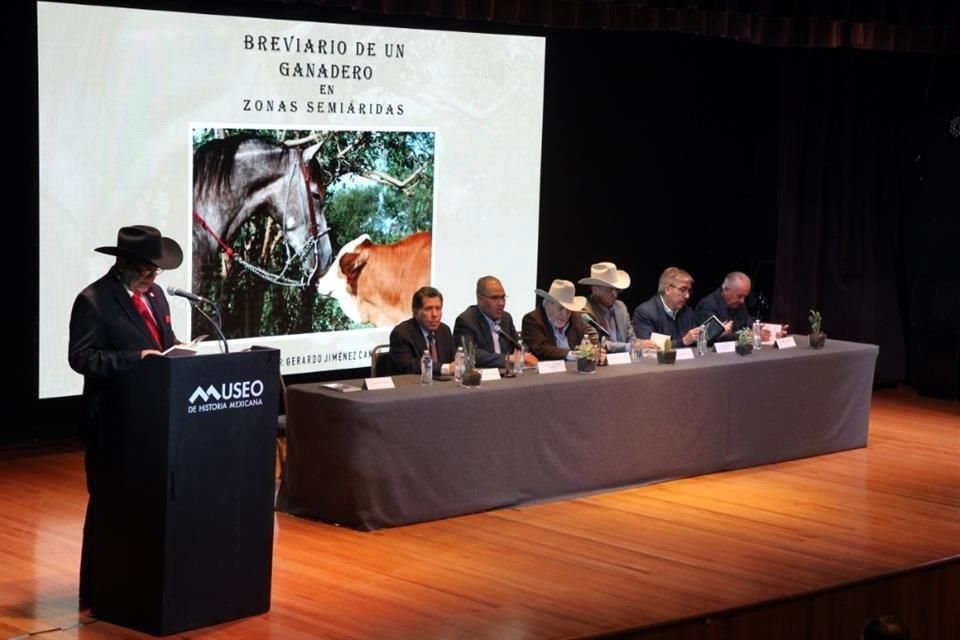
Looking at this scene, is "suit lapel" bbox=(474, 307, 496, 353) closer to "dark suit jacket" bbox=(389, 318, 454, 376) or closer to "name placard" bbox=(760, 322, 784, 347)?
"dark suit jacket" bbox=(389, 318, 454, 376)

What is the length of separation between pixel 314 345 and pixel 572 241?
2.25 metres

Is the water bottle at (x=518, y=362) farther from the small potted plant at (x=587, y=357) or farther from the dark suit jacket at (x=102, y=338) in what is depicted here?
the dark suit jacket at (x=102, y=338)

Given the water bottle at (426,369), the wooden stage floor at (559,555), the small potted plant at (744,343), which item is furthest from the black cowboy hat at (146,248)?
the small potted plant at (744,343)

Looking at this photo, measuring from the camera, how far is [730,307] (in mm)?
8812

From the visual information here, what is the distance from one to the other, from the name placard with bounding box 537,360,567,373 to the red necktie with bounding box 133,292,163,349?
2.31m

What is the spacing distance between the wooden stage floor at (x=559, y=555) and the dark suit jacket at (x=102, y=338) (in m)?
0.77

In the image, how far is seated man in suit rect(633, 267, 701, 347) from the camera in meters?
8.36

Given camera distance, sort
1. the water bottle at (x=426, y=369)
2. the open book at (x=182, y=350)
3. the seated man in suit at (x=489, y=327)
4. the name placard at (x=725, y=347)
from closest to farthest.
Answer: the open book at (x=182, y=350)
the water bottle at (x=426, y=369)
the seated man in suit at (x=489, y=327)
the name placard at (x=725, y=347)

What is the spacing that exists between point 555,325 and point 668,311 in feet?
2.72

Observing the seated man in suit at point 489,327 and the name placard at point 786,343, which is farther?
the name placard at point 786,343

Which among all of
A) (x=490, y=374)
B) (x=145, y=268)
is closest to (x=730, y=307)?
(x=490, y=374)

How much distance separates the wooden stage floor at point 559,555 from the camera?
5355mm

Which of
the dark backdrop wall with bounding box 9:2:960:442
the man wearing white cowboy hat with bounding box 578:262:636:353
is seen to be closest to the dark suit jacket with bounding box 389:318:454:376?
the man wearing white cowboy hat with bounding box 578:262:636:353

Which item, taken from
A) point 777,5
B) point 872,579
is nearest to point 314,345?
point 777,5
